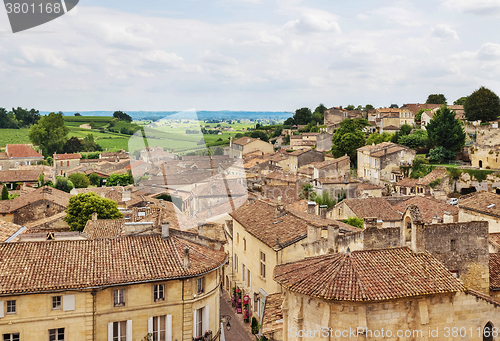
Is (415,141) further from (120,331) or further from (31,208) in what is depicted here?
(120,331)

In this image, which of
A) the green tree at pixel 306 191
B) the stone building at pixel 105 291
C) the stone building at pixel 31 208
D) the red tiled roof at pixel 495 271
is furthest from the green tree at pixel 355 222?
the stone building at pixel 31 208

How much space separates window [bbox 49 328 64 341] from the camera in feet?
61.6

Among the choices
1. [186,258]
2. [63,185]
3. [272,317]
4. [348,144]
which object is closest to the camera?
[272,317]

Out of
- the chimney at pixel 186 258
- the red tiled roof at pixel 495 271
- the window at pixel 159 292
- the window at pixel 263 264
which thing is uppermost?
the chimney at pixel 186 258

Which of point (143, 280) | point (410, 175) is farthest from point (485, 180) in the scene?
point (143, 280)

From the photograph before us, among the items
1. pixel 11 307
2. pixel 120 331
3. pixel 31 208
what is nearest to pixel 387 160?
pixel 31 208

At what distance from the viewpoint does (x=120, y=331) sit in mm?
19438

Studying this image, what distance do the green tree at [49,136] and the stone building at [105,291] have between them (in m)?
117

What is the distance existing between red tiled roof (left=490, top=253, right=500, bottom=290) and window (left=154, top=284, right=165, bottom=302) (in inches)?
514

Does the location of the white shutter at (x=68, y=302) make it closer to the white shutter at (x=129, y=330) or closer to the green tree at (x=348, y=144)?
the white shutter at (x=129, y=330)

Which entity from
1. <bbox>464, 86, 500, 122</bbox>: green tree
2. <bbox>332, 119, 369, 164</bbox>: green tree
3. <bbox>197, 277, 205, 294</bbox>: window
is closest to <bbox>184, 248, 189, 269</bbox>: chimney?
<bbox>197, 277, 205, 294</bbox>: window

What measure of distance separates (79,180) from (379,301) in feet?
258

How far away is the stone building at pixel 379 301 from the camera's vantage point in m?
15.0

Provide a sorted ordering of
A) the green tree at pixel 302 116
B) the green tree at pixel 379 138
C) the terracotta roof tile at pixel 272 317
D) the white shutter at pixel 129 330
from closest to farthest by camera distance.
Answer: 1. the terracotta roof tile at pixel 272 317
2. the white shutter at pixel 129 330
3. the green tree at pixel 379 138
4. the green tree at pixel 302 116
